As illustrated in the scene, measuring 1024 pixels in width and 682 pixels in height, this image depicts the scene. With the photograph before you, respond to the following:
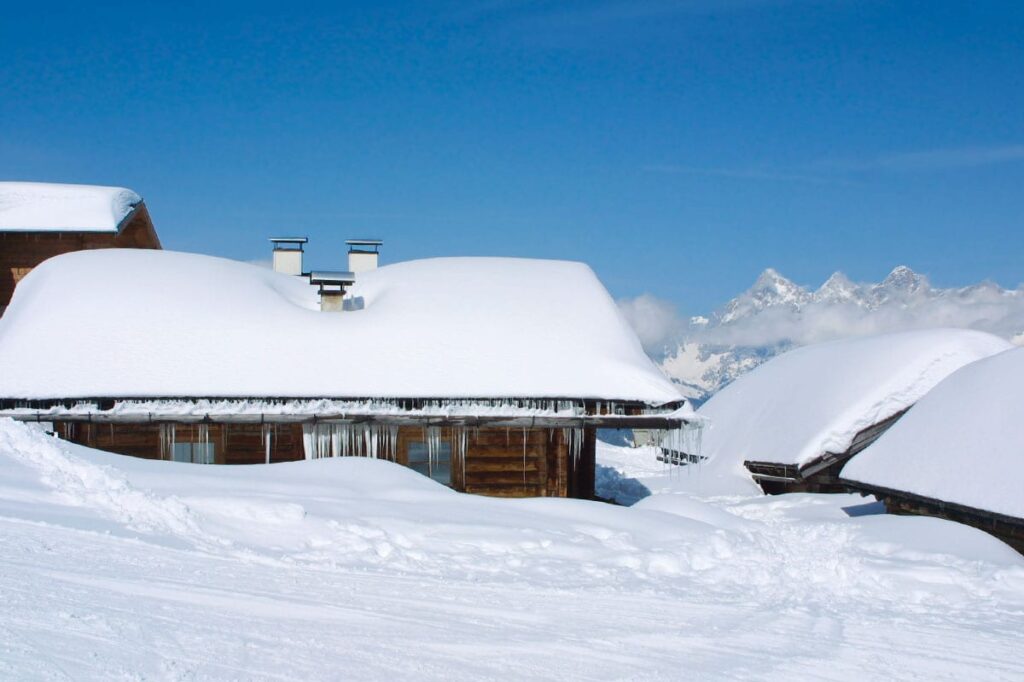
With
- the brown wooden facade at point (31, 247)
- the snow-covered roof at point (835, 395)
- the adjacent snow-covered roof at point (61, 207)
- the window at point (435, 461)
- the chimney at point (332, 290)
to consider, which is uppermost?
the adjacent snow-covered roof at point (61, 207)

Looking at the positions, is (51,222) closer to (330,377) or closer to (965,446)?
(330,377)

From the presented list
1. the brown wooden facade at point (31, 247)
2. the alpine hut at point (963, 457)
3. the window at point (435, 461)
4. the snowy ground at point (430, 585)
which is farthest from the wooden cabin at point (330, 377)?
the brown wooden facade at point (31, 247)

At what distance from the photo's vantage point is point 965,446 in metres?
14.0

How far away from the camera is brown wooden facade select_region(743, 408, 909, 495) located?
1973 cm

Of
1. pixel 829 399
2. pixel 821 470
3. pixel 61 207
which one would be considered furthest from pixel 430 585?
pixel 61 207

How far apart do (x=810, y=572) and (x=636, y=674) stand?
516cm

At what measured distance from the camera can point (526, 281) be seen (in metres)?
17.5

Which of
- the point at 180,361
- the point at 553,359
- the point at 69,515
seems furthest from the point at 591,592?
the point at 180,361

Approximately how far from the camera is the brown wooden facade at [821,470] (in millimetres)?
19734

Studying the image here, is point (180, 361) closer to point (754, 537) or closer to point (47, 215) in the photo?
point (754, 537)

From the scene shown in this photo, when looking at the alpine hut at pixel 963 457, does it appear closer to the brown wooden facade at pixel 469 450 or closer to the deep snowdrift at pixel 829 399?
the deep snowdrift at pixel 829 399

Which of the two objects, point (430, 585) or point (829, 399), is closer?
point (430, 585)

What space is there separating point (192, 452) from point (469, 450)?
13.9ft

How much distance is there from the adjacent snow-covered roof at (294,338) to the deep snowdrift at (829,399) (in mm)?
6454
